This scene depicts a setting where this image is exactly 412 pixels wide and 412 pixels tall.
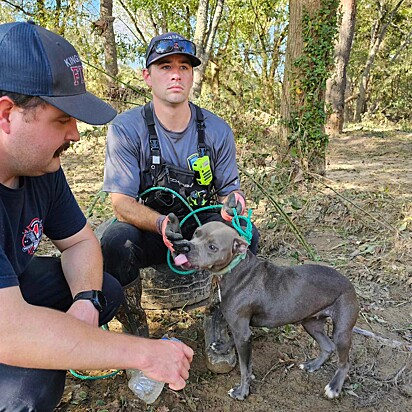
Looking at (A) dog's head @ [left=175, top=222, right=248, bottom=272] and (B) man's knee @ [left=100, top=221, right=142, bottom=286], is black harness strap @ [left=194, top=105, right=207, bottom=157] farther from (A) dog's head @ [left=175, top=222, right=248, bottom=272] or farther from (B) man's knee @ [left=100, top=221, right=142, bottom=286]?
(A) dog's head @ [left=175, top=222, right=248, bottom=272]

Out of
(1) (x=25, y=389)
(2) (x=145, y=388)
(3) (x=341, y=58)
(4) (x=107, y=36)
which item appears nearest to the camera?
(1) (x=25, y=389)

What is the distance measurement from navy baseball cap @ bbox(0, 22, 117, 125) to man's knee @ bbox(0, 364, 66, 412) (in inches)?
49.3

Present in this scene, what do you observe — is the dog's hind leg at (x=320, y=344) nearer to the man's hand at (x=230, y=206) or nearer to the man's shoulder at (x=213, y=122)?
the man's hand at (x=230, y=206)

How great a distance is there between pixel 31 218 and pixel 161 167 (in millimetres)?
1466

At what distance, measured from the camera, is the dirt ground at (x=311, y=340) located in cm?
318

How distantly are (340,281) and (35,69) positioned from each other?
2423 mm

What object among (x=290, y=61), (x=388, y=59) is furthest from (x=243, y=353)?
(x=388, y=59)

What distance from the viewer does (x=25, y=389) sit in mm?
2113

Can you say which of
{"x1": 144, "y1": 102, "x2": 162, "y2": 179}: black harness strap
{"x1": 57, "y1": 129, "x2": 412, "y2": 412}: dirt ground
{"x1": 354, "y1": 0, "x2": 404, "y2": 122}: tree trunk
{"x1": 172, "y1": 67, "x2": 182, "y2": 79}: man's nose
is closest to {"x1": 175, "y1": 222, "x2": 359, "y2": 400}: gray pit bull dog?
{"x1": 57, "y1": 129, "x2": 412, "y2": 412}: dirt ground

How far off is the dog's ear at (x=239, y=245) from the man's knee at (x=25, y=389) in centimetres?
136

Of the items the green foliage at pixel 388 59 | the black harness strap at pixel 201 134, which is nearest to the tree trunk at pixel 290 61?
the black harness strap at pixel 201 134

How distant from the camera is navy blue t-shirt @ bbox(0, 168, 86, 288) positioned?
7.32ft

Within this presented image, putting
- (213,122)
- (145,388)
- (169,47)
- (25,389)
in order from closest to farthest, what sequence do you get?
(25,389)
(145,388)
(169,47)
(213,122)

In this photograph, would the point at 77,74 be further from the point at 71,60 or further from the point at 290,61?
the point at 290,61
